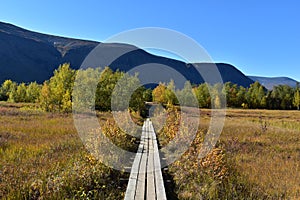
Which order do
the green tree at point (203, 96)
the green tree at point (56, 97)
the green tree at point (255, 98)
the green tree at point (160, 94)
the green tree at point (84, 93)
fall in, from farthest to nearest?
the green tree at point (255, 98), the green tree at point (203, 96), the green tree at point (160, 94), the green tree at point (56, 97), the green tree at point (84, 93)

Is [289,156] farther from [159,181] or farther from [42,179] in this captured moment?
[42,179]

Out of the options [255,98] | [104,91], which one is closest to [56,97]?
[104,91]

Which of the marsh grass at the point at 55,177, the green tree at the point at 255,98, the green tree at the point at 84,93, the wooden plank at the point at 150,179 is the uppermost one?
the green tree at the point at 255,98

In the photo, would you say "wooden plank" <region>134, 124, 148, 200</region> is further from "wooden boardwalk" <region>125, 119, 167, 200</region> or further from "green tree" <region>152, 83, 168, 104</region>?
"green tree" <region>152, 83, 168, 104</region>

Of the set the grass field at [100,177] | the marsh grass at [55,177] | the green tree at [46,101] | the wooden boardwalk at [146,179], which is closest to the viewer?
the marsh grass at [55,177]

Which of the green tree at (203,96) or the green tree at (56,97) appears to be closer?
the green tree at (56,97)

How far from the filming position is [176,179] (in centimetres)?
800

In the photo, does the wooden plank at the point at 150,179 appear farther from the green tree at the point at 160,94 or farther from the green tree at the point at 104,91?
the green tree at the point at 160,94

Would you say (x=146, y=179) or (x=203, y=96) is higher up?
(x=203, y=96)

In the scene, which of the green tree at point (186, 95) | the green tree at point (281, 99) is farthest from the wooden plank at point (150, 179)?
the green tree at point (281, 99)

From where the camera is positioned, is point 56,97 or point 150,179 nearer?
point 150,179

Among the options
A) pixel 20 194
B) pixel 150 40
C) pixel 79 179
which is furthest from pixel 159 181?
pixel 150 40

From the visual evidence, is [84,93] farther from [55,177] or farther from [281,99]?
[281,99]

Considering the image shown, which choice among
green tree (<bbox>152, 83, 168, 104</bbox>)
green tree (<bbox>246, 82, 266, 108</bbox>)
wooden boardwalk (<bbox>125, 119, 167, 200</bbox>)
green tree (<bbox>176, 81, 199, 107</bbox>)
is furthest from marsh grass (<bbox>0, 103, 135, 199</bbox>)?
green tree (<bbox>246, 82, 266, 108</bbox>)
